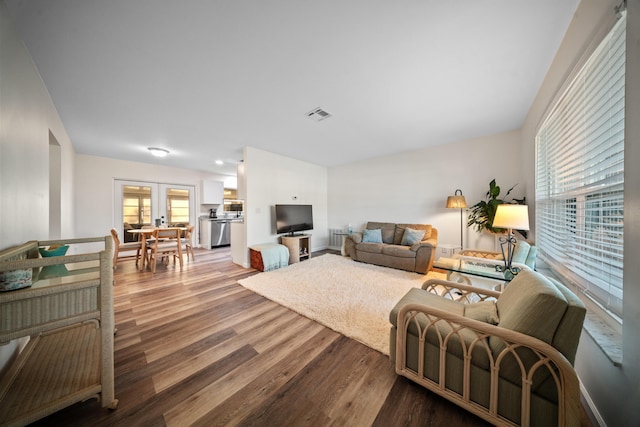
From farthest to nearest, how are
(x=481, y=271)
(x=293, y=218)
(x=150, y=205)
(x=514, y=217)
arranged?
(x=150, y=205) → (x=293, y=218) → (x=481, y=271) → (x=514, y=217)

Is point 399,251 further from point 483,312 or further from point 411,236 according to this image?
point 483,312

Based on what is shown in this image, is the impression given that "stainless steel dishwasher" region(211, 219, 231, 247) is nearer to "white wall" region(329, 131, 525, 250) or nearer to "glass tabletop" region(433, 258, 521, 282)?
"white wall" region(329, 131, 525, 250)

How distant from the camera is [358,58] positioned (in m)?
1.75

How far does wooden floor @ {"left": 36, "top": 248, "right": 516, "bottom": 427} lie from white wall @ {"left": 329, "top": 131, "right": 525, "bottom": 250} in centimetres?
347

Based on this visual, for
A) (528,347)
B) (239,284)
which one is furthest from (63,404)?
(528,347)

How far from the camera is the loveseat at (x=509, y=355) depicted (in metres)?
0.91

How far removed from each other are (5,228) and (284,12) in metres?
2.28

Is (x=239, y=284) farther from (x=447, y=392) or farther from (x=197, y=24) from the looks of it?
(x=197, y=24)

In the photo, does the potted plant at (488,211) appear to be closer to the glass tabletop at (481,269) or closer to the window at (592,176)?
the glass tabletop at (481,269)

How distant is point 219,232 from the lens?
245 inches

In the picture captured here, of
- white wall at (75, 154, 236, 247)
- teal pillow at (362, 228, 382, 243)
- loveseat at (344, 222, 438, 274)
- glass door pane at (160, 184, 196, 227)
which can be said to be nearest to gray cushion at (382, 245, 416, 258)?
loveseat at (344, 222, 438, 274)

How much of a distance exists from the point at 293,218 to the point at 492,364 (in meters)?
4.06

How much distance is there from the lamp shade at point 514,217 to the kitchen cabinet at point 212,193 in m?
6.78

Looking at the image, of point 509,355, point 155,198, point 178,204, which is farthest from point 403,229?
point 155,198
